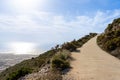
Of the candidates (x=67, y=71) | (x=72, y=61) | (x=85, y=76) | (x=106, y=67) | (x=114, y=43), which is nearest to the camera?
(x=85, y=76)

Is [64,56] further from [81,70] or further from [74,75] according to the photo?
[74,75]

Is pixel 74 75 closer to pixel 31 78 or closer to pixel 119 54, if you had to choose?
pixel 31 78

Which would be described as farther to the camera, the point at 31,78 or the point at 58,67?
the point at 58,67

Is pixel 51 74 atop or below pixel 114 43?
below

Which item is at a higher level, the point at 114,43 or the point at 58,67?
the point at 114,43

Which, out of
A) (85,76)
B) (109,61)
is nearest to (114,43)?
(109,61)

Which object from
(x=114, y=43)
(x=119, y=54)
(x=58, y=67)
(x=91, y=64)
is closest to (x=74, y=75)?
(x=58, y=67)

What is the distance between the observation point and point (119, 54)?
3077 cm

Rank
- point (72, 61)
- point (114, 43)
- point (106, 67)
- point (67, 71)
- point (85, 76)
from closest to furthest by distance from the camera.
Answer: point (85, 76) → point (67, 71) → point (106, 67) → point (72, 61) → point (114, 43)

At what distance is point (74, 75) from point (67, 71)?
1652 mm

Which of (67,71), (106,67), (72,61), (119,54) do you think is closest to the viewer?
(67,71)

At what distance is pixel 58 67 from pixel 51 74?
9.72 feet

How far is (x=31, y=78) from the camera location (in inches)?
840

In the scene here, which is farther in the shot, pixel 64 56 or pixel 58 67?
pixel 64 56
